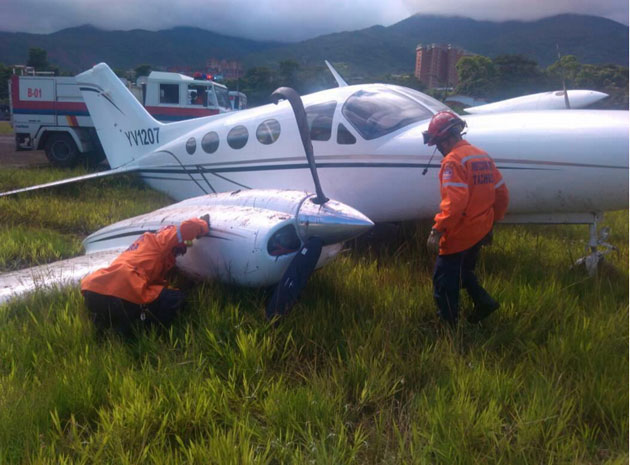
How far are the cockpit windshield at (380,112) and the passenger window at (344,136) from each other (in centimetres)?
10

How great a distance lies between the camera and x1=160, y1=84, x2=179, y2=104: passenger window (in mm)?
14672

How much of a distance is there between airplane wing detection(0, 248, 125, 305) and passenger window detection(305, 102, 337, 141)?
2.51 m

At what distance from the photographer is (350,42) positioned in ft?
110

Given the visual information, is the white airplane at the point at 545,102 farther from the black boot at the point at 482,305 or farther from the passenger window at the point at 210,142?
the black boot at the point at 482,305

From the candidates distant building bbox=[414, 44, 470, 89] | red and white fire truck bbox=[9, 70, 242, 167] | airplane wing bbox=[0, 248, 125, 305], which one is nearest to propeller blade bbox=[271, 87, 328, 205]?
airplane wing bbox=[0, 248, 125, 305]

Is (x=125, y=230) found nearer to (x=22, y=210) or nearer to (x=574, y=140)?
(x=22, y=210)

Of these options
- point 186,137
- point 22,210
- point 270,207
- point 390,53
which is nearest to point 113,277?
point 270,207

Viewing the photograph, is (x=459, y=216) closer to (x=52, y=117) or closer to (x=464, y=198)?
(x=464, y=198)

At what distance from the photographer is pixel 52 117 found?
1522cm

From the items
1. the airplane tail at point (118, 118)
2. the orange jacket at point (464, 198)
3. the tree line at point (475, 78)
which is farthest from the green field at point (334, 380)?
the tree line at point (475, 78)

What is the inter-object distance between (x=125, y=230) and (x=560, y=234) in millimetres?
5842

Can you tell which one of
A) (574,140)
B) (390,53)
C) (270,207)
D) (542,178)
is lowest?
(270,207)

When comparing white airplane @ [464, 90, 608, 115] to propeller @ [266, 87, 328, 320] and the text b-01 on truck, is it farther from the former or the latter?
the text b-01 on truck

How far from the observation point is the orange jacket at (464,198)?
10.8ft
